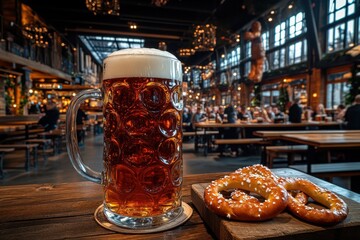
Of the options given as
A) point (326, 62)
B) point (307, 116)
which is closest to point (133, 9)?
point (307, 116)

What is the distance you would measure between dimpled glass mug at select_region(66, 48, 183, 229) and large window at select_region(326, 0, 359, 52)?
40.7 ft

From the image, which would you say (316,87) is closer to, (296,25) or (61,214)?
(296,25)

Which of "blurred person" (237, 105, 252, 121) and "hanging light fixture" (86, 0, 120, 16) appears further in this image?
"blurred person" (237, 105, 252, 121)

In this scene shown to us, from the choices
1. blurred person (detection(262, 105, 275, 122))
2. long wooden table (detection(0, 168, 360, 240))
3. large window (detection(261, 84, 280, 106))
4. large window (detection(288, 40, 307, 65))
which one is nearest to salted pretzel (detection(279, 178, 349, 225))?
long wooden table (detection(0, 168, 360, 240))

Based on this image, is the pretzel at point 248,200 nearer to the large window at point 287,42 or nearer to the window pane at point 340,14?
the window pane at point 340,14

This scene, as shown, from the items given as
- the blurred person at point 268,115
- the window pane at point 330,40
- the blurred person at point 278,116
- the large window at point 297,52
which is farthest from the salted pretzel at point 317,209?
the large window at point 297,52

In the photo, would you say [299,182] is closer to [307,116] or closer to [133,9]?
[307,116]

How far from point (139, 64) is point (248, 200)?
38 centimetres

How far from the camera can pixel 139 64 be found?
0.56 m

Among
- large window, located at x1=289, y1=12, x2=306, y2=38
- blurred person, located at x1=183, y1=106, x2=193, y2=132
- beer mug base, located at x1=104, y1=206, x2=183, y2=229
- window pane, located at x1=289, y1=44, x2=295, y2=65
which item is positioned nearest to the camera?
beer mug base, located at x1=104, y1=206, x2=183, y2=229

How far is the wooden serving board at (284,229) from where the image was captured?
404 mm

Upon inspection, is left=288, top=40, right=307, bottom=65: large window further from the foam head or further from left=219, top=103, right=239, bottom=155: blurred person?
the foam head

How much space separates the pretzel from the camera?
0.45 metres

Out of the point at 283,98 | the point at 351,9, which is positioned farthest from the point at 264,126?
the point at 283,98
